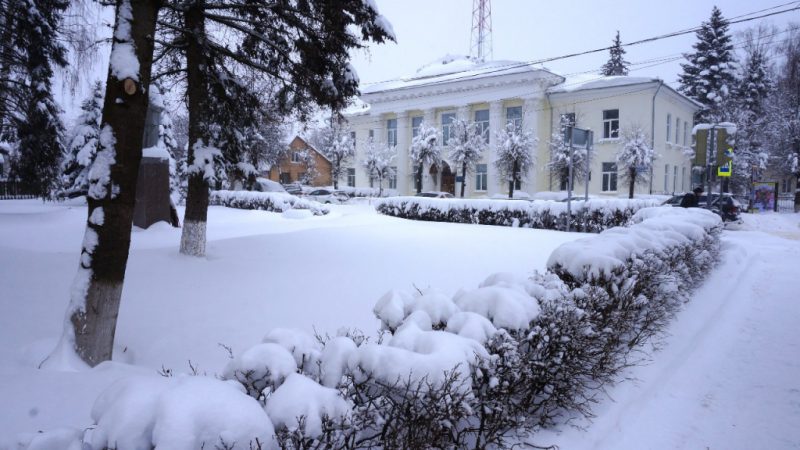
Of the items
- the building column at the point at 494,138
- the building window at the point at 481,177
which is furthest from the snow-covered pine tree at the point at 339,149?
the building column at the point at 494,138

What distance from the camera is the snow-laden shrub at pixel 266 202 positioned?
72.0ft

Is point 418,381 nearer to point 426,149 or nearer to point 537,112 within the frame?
point 426,149

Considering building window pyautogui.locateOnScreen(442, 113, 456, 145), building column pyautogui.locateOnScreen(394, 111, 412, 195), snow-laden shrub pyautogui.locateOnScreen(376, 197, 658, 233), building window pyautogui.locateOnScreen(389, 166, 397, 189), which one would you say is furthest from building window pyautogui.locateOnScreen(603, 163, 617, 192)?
building window pyautogui.locateOnScreen(389, 166, 397, 189)

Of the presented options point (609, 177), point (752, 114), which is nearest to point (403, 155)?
point (609, 177)

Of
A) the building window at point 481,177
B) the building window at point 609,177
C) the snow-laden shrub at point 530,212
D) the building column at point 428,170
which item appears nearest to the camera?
the snow-laden shrub at point 530,212

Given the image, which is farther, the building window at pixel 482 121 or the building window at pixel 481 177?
the building window at pixel 481 177

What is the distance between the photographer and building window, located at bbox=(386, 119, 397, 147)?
45.2 metres

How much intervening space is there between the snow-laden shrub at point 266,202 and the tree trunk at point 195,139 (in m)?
12.2

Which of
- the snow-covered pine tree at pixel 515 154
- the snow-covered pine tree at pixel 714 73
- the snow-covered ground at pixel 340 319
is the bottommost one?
the snow-covered ground at pixel 340 319

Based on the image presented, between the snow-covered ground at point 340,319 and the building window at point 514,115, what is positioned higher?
the building window at point 514,115

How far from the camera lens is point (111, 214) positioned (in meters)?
3.83

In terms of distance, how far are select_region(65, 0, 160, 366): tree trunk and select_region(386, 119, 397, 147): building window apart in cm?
4159

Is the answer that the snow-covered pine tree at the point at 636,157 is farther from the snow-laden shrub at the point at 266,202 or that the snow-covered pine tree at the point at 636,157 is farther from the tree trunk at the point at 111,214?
the tree trunk at the point at 111,214

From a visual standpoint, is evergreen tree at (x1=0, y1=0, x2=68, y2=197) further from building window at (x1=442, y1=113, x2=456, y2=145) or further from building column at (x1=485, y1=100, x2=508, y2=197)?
building window at (x1=442, y1=113, x2=456, y2=145)
